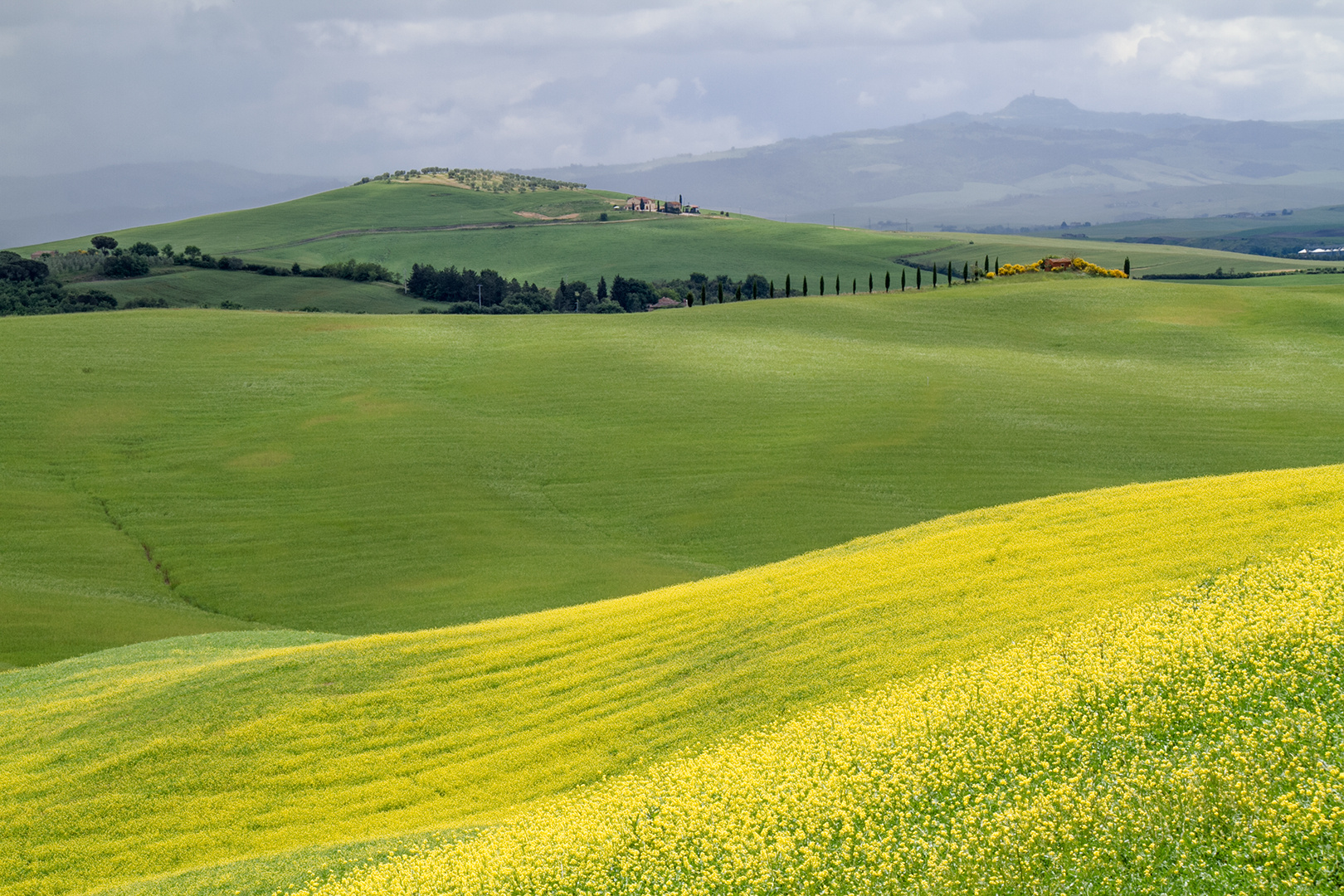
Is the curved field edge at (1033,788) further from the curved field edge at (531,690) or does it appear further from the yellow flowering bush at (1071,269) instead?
the yellow flowering bush at (1071,269)

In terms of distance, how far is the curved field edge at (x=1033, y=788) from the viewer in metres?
10.0

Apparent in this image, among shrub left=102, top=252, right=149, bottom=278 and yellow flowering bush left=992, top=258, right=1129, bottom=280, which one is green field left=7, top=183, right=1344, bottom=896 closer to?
yellow flowering bush left=992, top=258, right=1129, bottom=280

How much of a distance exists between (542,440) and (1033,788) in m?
43.5

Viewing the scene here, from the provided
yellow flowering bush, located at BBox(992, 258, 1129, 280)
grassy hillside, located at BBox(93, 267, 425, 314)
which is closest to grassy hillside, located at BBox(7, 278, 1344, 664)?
yellow flowering bush, located at BBox(992, 258, 1129, 280)

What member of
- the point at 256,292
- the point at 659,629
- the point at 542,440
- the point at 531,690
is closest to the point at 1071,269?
the point at 542,440

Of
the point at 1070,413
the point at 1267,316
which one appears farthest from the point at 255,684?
the point at 1267,316

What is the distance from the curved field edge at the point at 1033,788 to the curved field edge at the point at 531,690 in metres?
1.31

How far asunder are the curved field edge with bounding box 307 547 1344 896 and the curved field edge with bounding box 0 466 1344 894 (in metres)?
1.31

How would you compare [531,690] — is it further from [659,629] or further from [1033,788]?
[1033,788]

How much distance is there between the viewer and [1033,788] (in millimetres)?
11492

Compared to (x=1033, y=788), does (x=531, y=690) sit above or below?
below

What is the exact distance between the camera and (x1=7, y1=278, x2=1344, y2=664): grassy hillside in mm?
40562

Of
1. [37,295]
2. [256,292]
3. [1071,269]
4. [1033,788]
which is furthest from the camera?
[256,292]

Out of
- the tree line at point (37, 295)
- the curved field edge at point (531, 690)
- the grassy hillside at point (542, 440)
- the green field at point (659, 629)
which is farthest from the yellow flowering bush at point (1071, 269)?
the tree line at point (37, 295)
